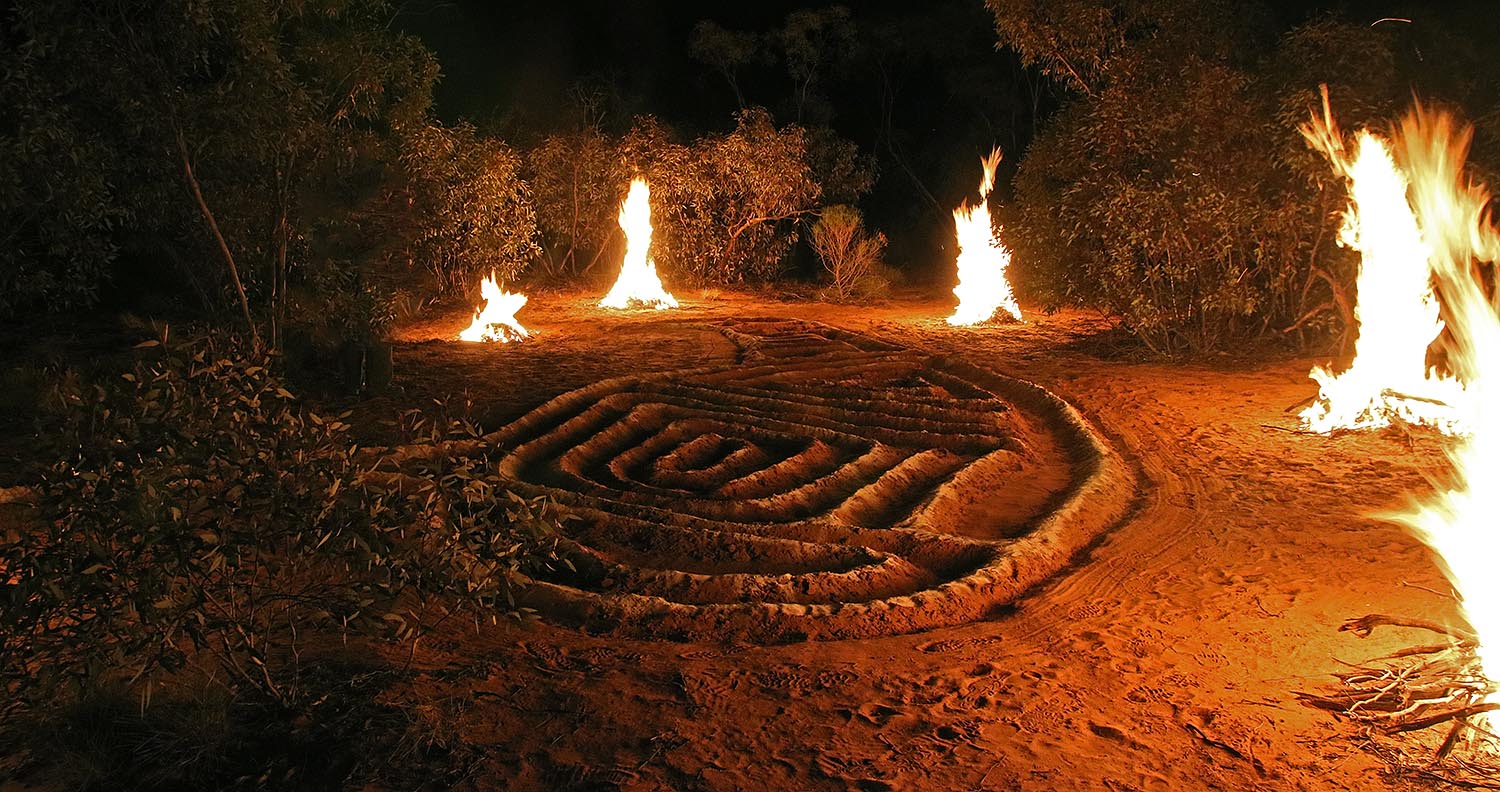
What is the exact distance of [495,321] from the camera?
1212cm

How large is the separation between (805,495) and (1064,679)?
8.42ft

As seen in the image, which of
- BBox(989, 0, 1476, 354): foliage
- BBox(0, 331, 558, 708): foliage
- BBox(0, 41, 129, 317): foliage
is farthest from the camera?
BBox(989, 0, 1476, 354): foliage

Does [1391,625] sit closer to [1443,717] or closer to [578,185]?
[1443,717]

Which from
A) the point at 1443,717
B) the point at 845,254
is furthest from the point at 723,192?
the point at 1443,717

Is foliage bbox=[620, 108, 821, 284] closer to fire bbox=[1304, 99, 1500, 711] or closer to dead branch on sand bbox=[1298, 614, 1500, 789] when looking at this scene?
fire bbox=[1304, 99, 1500, 711]

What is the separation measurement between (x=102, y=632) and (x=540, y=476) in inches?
151

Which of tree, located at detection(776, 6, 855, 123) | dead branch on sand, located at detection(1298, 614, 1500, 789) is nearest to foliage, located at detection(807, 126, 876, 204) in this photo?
tree, located at detection(776, 6, 855, 123)

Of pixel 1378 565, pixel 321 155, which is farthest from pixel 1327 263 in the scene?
pixel 321 155

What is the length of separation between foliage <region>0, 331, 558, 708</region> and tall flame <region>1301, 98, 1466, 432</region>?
679 cm

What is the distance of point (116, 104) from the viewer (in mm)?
7355

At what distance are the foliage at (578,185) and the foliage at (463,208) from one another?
1.26 metres

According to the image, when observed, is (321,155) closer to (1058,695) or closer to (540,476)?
(540,476)

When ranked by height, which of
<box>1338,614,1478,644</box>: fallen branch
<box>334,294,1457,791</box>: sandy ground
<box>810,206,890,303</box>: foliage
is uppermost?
<box>810,206,890,303</box>: foliage

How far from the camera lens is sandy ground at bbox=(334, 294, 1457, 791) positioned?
349 centimetres
